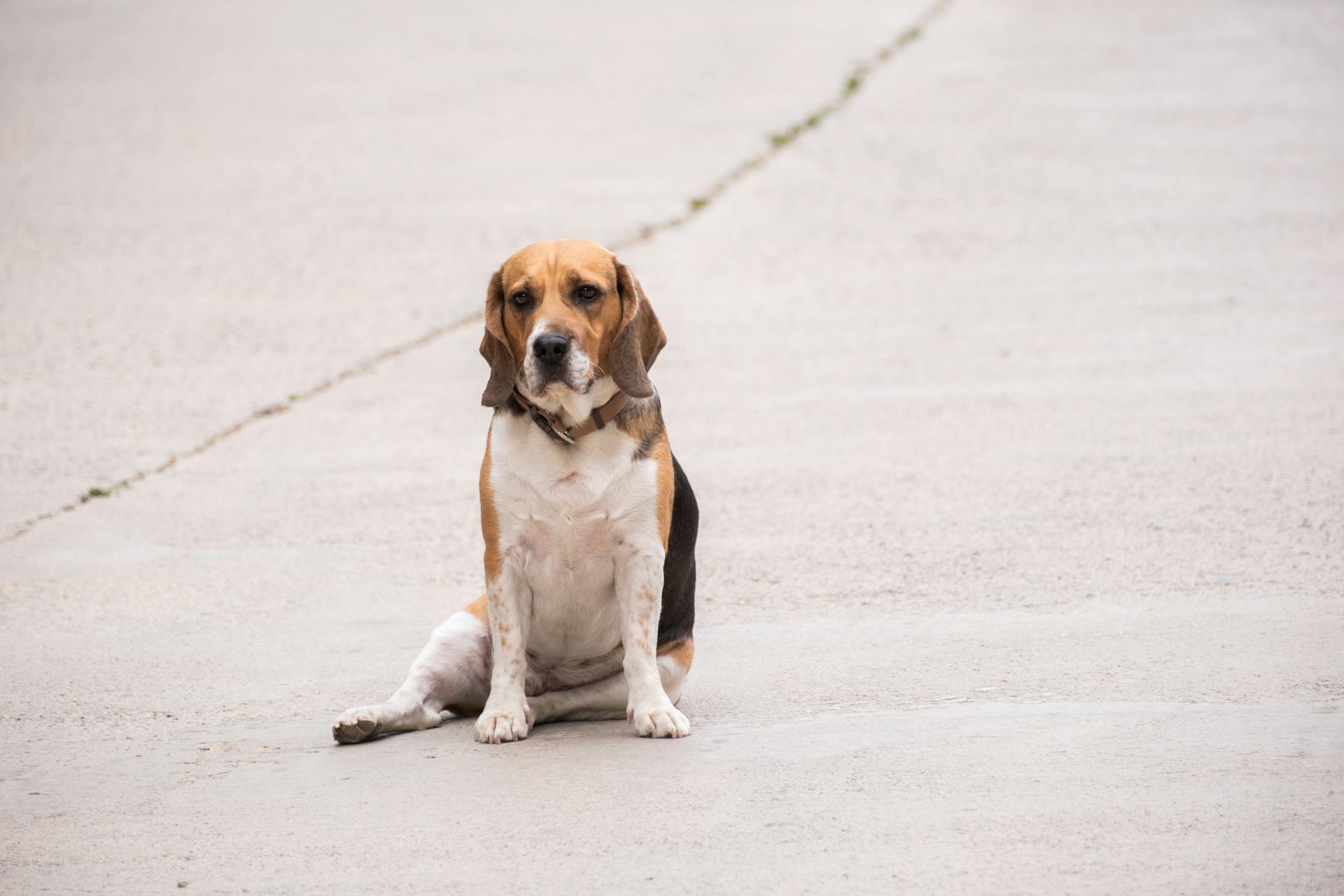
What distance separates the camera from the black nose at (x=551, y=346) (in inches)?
168

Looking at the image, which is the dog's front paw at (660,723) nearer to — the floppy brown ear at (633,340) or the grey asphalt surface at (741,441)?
the grey asphalt surface at (741,441)

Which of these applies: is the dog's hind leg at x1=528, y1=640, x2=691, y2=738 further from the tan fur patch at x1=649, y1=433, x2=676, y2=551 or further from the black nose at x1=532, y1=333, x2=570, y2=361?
the black nose at x1=532, y1=333, x2=570, y2=361

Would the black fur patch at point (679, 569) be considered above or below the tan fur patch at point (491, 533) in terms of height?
below

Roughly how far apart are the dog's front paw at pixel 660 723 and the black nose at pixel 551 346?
1081mm

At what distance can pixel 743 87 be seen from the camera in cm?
1609

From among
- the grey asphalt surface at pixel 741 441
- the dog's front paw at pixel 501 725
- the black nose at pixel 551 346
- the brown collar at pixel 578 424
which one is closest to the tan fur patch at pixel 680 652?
the grey asphalt surface at pixel 741 441

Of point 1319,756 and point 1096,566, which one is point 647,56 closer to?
point 1096,566

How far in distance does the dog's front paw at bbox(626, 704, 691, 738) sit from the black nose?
108 centimetres

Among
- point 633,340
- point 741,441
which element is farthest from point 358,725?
point 741,441

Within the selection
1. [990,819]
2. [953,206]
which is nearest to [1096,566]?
[990,819]

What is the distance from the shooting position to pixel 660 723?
175 inches

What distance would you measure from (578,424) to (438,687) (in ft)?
3.14

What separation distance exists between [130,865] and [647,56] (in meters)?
14.6

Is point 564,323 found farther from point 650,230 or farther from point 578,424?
point 650,230
